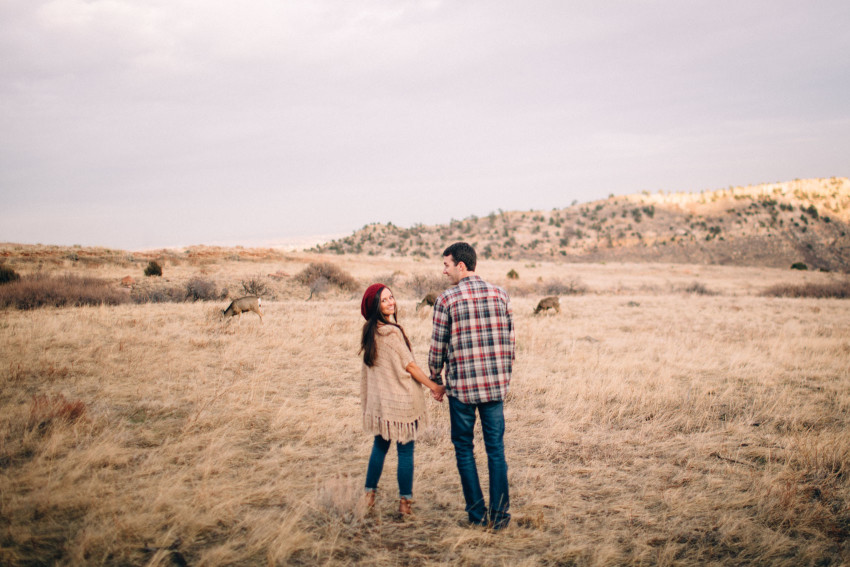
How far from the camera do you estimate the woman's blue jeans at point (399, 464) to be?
11.6 ft

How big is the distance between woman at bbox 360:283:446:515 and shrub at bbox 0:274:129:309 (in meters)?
13.8

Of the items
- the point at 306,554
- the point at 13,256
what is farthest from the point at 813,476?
the point at 13,256

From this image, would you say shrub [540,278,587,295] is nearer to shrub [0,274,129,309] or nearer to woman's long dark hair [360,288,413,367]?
shrub [0,274,129,309]

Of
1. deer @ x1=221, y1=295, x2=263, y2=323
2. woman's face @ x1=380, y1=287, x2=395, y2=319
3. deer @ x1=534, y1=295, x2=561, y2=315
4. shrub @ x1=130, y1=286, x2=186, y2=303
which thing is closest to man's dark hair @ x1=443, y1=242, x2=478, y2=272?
woman's face @ x1=380, y1=287, x2=395, y2=319

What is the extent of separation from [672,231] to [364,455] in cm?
6597

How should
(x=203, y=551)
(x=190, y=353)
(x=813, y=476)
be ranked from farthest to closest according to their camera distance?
(x=190, y=353) < (x=813, y=476) < (x=203, y=551)

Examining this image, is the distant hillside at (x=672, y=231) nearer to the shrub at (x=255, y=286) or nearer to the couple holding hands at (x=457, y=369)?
the shrub at (x=255, y=286)

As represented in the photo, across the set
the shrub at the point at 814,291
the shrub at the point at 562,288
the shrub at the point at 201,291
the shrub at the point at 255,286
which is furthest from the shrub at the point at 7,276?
the shrub at the point at 814,291

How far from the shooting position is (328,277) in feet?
78.7

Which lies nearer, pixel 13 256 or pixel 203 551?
pixel 203 551

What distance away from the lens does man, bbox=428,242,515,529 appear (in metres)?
3.30

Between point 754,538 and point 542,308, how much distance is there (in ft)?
38.8

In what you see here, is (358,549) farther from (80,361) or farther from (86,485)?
(80,361)

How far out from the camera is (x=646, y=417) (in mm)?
6359
